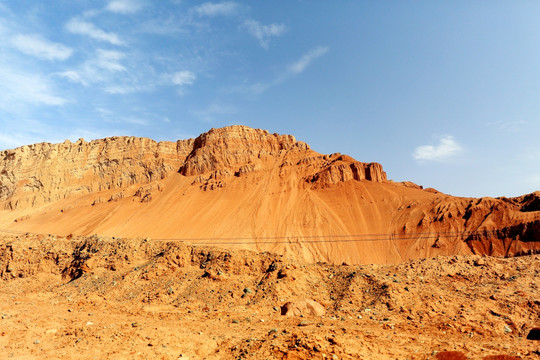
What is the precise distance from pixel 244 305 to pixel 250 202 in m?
34.8

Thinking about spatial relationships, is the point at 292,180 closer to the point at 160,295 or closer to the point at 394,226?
the point at 394,226

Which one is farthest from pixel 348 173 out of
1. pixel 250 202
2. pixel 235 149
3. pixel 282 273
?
pixel 282 273

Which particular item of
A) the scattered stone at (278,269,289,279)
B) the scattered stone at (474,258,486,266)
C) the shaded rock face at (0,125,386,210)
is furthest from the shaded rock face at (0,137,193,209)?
the scattered stone at (474,258,486,266)

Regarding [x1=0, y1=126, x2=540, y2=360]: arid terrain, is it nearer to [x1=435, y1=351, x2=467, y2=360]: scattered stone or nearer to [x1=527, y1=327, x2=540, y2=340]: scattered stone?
[x1=435, y1=351, x2=467, y2=360]: scattered stone

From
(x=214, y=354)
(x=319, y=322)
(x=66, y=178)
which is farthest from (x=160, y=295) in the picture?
(x=66, y=178)

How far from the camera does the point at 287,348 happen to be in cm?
759

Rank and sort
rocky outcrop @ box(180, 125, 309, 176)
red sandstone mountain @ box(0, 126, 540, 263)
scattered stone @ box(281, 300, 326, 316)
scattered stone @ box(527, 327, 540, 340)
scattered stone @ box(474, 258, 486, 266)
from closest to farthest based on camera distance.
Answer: scattered stone @ box(527, 327, 540, 340) < scattered stone @ box(281, 300, 326, 316) < scattered stone @ box(474, 258, 486, 266) < red sandstone mountain @ box(0, 126, 540, 263) < rocky outcrop @ box(180, 125, 309, 176)

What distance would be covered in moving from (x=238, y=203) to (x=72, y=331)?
37927 millimetres

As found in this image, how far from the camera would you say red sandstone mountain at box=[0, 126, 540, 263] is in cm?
3403

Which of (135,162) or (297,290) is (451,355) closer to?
(297,290)

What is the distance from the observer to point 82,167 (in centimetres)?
6556

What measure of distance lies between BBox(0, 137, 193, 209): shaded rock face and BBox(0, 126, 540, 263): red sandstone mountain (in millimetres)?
228

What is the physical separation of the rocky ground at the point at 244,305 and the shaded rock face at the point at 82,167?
45.1 m

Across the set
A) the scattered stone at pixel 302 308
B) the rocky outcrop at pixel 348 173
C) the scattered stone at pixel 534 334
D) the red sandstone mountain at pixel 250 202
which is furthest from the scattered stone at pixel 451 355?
the rocky outcrop at pixel 348 173
